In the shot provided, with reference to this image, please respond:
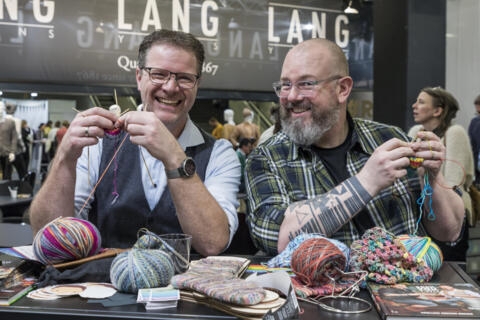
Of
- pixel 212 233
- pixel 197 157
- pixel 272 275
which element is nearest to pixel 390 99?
pixel 197 157

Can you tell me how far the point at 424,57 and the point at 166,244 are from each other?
3.47 meters

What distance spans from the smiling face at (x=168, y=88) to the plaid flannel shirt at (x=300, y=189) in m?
0.33

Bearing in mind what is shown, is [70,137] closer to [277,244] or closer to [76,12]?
[277,244]

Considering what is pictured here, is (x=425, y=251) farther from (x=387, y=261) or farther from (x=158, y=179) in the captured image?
(x=158, y=179)

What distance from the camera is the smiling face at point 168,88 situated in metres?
1.74

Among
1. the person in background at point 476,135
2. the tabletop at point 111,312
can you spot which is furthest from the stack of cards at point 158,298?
the person in background at point 476,135

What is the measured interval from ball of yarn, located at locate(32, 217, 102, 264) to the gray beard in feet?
2.73

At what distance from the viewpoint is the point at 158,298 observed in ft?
3.38

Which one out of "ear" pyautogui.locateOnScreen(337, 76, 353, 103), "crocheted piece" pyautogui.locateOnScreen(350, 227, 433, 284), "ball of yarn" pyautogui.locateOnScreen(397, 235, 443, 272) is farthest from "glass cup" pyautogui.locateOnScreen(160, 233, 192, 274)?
"ear" pyautogui.locateOnScreen(337, 76, 353, 103)

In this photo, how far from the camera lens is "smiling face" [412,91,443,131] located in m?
3.85

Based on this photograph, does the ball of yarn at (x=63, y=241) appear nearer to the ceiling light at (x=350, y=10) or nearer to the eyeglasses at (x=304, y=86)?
the eyeglasses at (x=304, y=86)

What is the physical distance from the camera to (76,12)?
4852 mm

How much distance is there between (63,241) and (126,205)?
1.71ft

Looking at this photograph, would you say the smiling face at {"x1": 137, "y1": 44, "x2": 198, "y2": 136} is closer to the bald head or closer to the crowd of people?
the crowd of people
